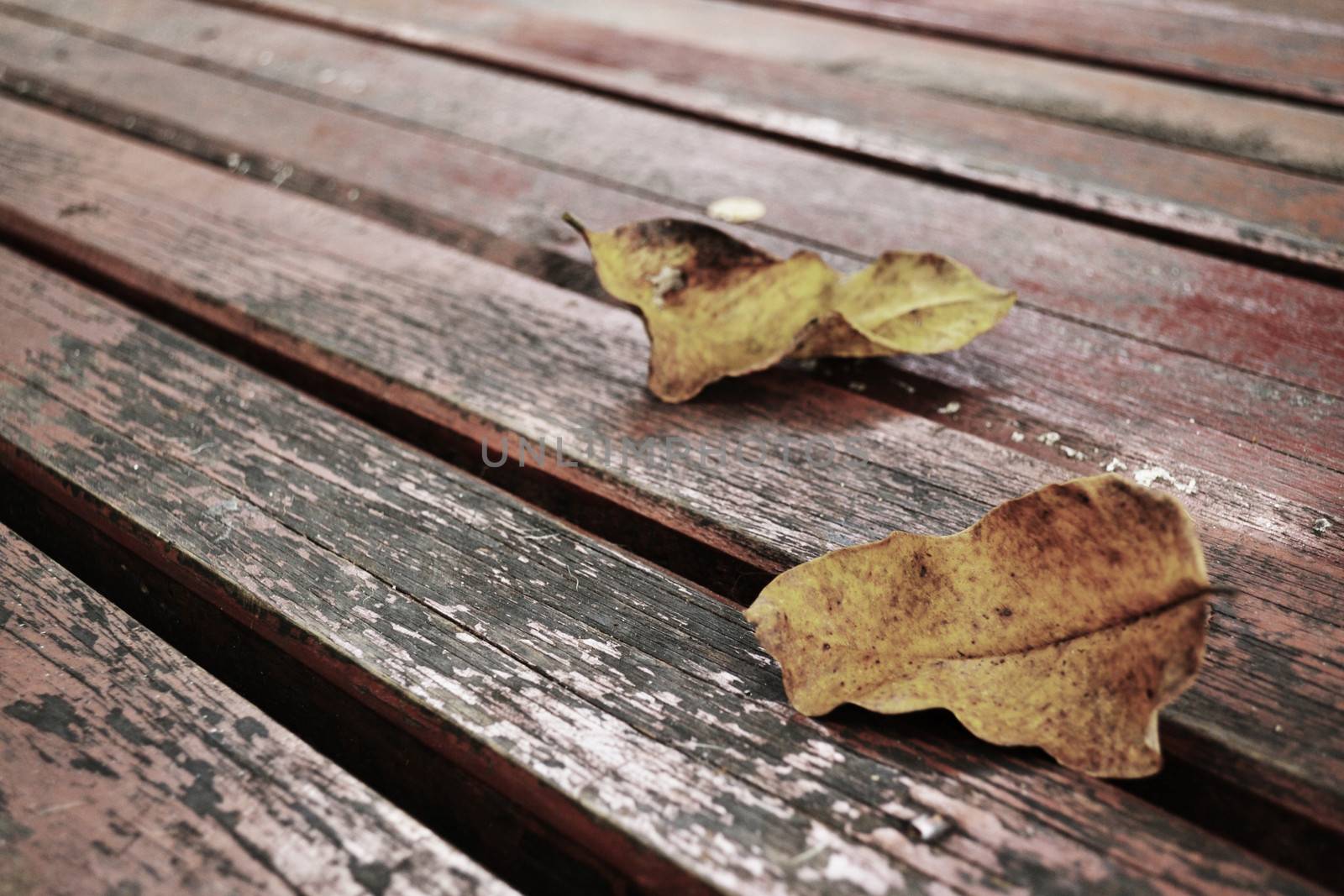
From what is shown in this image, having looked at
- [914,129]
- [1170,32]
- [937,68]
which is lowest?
[914,129]

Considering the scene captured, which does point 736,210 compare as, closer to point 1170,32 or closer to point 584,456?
point 584,456

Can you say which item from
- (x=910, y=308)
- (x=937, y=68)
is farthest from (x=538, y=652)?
(x=937, y=68)

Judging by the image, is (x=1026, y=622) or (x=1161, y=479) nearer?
(x=1026, y=622)

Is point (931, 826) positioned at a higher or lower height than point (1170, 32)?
lower

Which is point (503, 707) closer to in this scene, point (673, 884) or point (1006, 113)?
point (673, 884)

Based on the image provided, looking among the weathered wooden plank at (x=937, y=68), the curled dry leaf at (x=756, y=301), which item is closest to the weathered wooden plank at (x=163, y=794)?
the curled dry leaf at (x=756, y=301)

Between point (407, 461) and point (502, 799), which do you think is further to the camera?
point (407, 461)

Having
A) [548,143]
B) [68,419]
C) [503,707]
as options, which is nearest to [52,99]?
[548,143]
